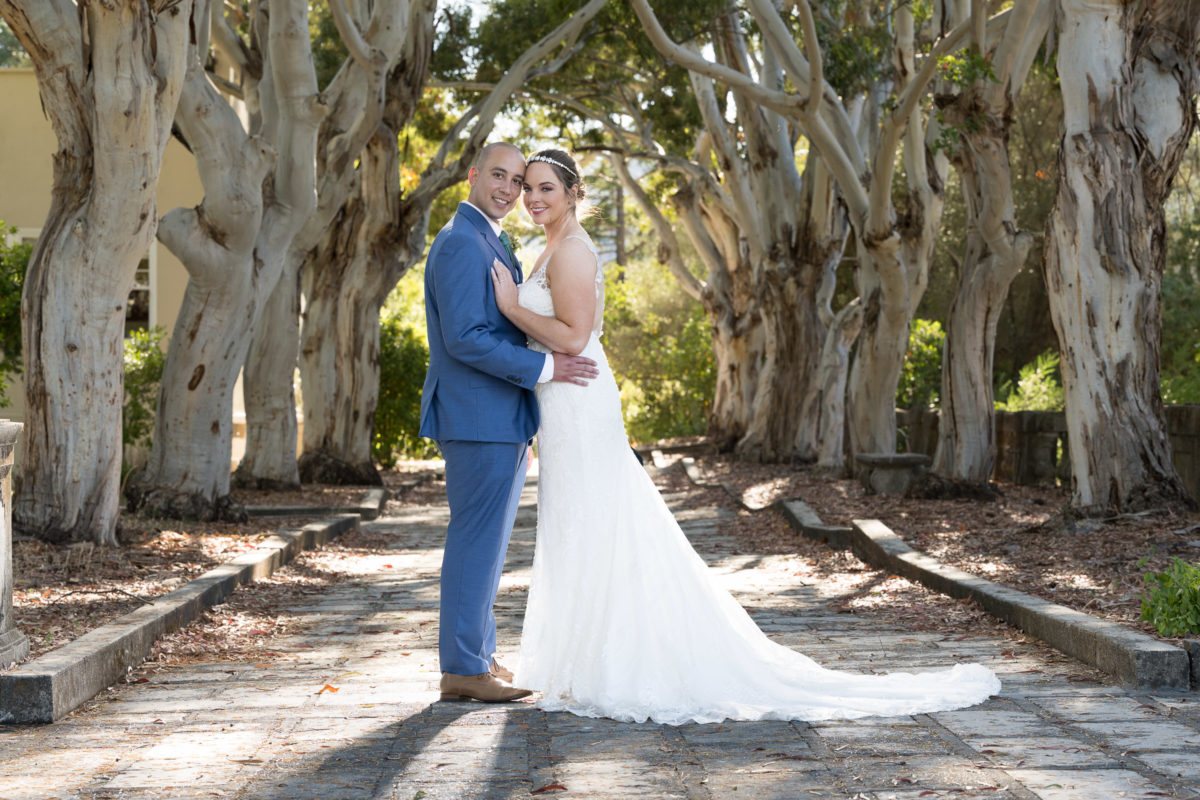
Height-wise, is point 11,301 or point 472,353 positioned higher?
point 11,301

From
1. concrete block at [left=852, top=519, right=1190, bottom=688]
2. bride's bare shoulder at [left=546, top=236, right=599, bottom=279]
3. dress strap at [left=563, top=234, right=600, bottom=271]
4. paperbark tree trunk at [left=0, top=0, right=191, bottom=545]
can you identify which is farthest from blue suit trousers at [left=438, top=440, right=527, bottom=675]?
paperbark tree trunk at [left=0, top=0, right=191, bottom=545]

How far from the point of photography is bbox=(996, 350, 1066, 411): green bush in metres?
21.7

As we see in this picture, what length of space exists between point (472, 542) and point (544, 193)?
153 centimetres

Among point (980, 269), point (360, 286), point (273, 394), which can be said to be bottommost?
point (273, 394)

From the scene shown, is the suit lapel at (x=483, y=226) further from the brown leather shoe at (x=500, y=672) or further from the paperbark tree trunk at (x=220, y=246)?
the paperbark tree trunk at (x=220, y=246)

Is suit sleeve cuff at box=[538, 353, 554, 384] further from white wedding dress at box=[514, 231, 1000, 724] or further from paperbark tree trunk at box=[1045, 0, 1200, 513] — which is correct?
paperbark tree trunk at box=[1045, 0, 1200, 513]

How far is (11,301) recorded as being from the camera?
46.4 ft

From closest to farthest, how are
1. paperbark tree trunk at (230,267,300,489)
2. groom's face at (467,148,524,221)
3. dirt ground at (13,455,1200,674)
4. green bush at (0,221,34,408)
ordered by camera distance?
groom's face at (467,148,524,221) → dirt ground at (13,455,1200,674) → green bush at (0,221,34,408) → paperbark tree trunk at (230,267,300,489)

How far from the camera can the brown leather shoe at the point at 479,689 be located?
573 centimetres

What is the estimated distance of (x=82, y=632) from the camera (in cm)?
662

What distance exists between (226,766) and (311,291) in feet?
48.1

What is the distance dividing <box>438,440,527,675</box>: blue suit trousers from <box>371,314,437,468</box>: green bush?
1835 cm

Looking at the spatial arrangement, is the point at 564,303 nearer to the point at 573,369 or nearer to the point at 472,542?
the point at 573,369

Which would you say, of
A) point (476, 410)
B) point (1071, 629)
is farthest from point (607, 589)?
point (1071, 629)
